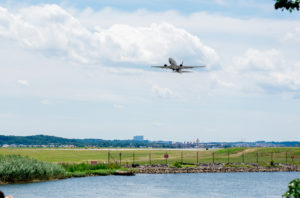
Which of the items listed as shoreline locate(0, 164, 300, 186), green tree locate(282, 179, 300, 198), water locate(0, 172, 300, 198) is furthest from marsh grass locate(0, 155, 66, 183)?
green tree locate(282, 179, 300, 198)

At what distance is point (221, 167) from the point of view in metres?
118

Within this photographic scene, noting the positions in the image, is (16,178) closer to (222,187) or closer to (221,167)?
(222,187)

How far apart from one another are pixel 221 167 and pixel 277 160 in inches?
1114

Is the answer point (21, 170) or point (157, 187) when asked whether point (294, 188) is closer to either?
point (21, 170)

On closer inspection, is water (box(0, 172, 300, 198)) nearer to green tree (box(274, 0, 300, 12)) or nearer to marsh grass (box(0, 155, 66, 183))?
marsh grass (box(0, 155, 66, 183))

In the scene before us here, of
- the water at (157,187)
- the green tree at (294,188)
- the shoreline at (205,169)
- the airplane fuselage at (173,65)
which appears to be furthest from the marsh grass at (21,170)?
the green tree at (294,188)

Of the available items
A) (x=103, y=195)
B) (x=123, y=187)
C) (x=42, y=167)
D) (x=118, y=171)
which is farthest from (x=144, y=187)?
(x=118, y=171)

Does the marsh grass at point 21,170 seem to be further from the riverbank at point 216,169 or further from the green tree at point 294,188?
the green tree at point 294,188

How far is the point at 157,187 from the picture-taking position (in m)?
77.8

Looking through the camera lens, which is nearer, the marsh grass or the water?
the water

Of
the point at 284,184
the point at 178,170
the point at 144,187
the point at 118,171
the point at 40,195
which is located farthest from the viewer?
the point at 178,170

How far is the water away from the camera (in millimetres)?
66875

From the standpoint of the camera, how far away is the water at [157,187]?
6688 centimetres

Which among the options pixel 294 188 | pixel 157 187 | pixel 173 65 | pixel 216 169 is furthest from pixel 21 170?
pixel 294 188
